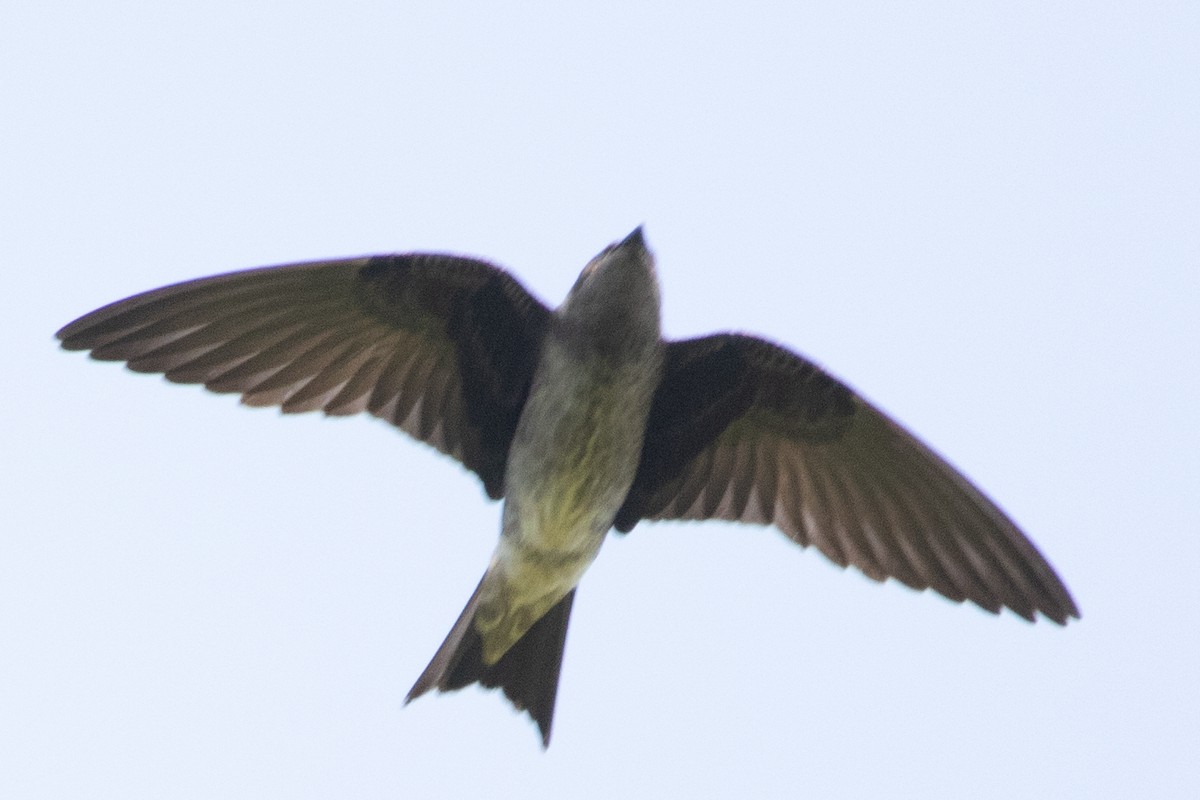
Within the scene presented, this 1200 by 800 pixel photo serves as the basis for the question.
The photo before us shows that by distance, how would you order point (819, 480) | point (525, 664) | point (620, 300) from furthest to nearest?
1. point (819, 480)
2. point (525, 664)
3. point (620, 300)

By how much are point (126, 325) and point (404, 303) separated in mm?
1037

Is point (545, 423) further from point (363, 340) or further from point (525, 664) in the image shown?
point (525, 664)

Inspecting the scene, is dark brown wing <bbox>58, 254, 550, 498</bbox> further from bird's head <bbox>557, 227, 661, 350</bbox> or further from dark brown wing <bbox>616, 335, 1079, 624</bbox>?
dark brown wing <bbox>616, 335, 1079, 624</bbox>

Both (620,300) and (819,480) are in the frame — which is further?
(819,480)

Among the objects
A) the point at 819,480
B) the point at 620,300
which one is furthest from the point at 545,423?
the point at 819,480

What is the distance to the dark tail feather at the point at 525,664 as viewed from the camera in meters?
6.88

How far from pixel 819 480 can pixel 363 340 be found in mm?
1892

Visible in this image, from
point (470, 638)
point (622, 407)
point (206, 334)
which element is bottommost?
point (470, 638)

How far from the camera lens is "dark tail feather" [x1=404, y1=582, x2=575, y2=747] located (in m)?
6.88

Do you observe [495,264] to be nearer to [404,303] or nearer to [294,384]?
[404,303]

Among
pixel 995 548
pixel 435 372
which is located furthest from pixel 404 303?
pixel 995 548

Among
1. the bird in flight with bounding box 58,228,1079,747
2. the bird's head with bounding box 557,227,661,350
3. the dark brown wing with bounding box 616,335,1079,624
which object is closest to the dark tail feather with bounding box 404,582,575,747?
the bird in flight with bounding box 58,228,1079,747

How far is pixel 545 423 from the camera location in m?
6.43

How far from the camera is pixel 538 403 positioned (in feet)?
21.3
